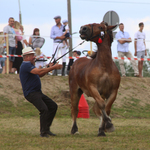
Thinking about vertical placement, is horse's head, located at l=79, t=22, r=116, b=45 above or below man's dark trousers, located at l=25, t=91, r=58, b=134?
above

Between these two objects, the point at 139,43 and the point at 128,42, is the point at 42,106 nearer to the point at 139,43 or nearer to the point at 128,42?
the point at 128,42

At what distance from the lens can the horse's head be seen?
9.23 m

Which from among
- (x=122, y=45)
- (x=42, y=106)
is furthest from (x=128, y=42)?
(x=42, y=106)

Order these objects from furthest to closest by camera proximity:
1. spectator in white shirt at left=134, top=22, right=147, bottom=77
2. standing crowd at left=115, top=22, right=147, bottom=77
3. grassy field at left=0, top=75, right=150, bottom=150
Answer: spectator in white shirt at left=134, top=22, right=147, bottom=77 < standing crowd at left=115, top=22, right=147, bottom=77 < grassy field at left=0, top=75, right=150, bottom=150

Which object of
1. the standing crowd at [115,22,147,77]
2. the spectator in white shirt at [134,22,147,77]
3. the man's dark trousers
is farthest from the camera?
the spectator in white shirt at [134,22,147,77]

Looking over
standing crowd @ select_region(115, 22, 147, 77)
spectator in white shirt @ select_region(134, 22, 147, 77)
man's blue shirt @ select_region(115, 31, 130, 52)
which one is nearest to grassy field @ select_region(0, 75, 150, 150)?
standing crowd @ select_region(115, 22, 147, 77)

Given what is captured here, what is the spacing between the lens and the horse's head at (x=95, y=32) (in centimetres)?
923

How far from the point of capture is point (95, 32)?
938cm

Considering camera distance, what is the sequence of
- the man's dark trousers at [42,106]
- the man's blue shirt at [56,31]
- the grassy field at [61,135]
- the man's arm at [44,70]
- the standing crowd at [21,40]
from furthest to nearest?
1. the man's blue shirt at [56,31]
2. the standing crowd at [21,40]
3. the man's dark trousers at [42,106]
4. the man's arm at [44,70]
5. the grassy field at [61,135]

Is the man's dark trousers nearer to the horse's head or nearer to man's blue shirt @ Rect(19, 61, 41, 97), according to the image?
man's blue shirt @ Rect(19, 61, 41, 97)

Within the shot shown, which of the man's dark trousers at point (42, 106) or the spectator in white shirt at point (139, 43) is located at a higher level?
the spectator in white shirt at point (139, 43)

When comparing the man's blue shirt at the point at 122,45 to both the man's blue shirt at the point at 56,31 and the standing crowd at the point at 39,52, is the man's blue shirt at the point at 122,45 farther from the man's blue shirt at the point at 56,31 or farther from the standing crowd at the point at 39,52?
the man's blue shirt at the point at 56,31

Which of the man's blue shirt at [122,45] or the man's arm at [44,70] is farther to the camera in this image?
the man's blue shirt at [122,45]

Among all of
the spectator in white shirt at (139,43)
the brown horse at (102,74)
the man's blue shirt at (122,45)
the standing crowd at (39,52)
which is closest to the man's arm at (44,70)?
the standing crowd at (39,52)
